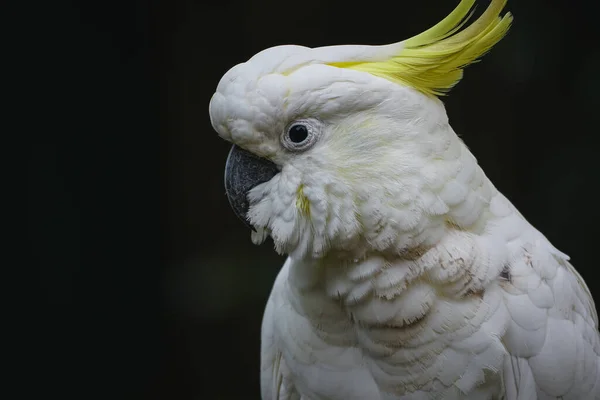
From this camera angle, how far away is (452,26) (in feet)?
5.31

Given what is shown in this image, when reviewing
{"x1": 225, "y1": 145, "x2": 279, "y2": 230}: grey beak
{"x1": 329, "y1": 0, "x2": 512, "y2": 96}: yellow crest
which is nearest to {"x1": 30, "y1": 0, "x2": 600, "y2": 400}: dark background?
{"x1": 329, "y1": 0, "x2": 512, "y2": 96}: yellow crest

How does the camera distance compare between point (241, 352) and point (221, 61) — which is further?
point (241, 352)

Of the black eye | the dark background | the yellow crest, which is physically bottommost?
the dark background

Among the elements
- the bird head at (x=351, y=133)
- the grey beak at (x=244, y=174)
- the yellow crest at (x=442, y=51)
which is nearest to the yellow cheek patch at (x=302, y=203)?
the bird head at (x=351, y=133)

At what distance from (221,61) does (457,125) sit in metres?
1.23

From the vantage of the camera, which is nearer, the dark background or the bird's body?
the bird's body

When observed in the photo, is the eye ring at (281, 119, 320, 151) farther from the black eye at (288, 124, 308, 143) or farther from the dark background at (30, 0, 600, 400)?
the dark background at (30, 0, 600, 400)

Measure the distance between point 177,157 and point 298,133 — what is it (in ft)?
7.44

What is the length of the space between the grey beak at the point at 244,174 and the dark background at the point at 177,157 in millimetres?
1990

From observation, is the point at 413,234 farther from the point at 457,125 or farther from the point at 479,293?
the point at 457,125

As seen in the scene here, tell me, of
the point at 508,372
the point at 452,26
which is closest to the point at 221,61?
the point at 452,26

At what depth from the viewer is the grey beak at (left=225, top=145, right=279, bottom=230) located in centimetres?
165

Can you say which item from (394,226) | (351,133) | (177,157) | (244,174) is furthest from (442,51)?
(177,157)

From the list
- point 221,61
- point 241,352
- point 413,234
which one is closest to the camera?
point 413,234
